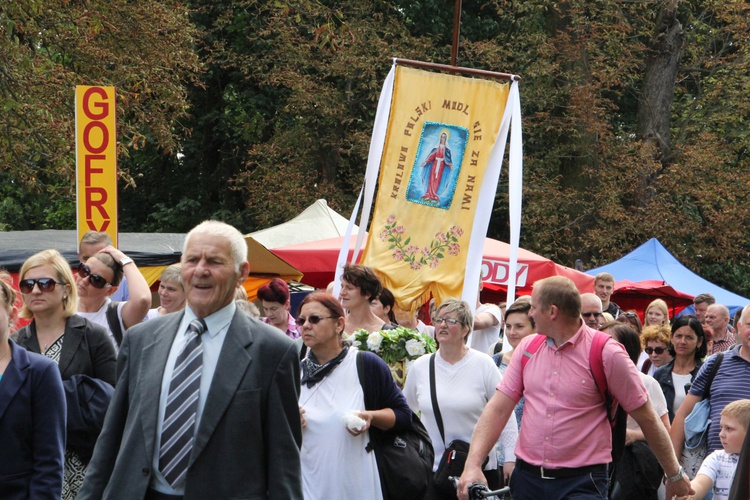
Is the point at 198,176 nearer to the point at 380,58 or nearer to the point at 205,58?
the point at 205,58

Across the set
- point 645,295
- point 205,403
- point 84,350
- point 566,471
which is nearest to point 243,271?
point 205,403

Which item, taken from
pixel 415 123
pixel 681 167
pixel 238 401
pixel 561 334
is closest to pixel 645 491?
pixel 561 334

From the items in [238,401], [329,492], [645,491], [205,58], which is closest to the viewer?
[238,401]

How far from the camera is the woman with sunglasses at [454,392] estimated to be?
745 cm

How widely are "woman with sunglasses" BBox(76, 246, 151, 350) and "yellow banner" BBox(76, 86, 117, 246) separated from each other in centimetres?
214

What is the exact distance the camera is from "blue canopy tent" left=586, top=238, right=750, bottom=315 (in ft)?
70.8

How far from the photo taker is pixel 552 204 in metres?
27.6

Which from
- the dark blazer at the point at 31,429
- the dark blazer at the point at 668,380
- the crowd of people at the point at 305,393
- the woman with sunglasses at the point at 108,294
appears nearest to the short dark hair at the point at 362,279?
the crowd of people at the point at 305,393

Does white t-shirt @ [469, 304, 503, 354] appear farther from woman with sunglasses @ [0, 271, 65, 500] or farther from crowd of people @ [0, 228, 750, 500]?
woman with sunglasses @ [0, 271, 65, 500]

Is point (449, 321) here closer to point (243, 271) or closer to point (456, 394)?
point (456, 394)

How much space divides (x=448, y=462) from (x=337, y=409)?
1375 mm

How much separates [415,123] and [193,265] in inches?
309

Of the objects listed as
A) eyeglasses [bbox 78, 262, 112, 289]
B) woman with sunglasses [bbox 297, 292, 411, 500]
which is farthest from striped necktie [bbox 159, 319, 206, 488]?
eyeglasses [bbox 78, 262, 112, 289]

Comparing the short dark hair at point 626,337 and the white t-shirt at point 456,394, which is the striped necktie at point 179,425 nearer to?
the white t-shirt at point 456,394
